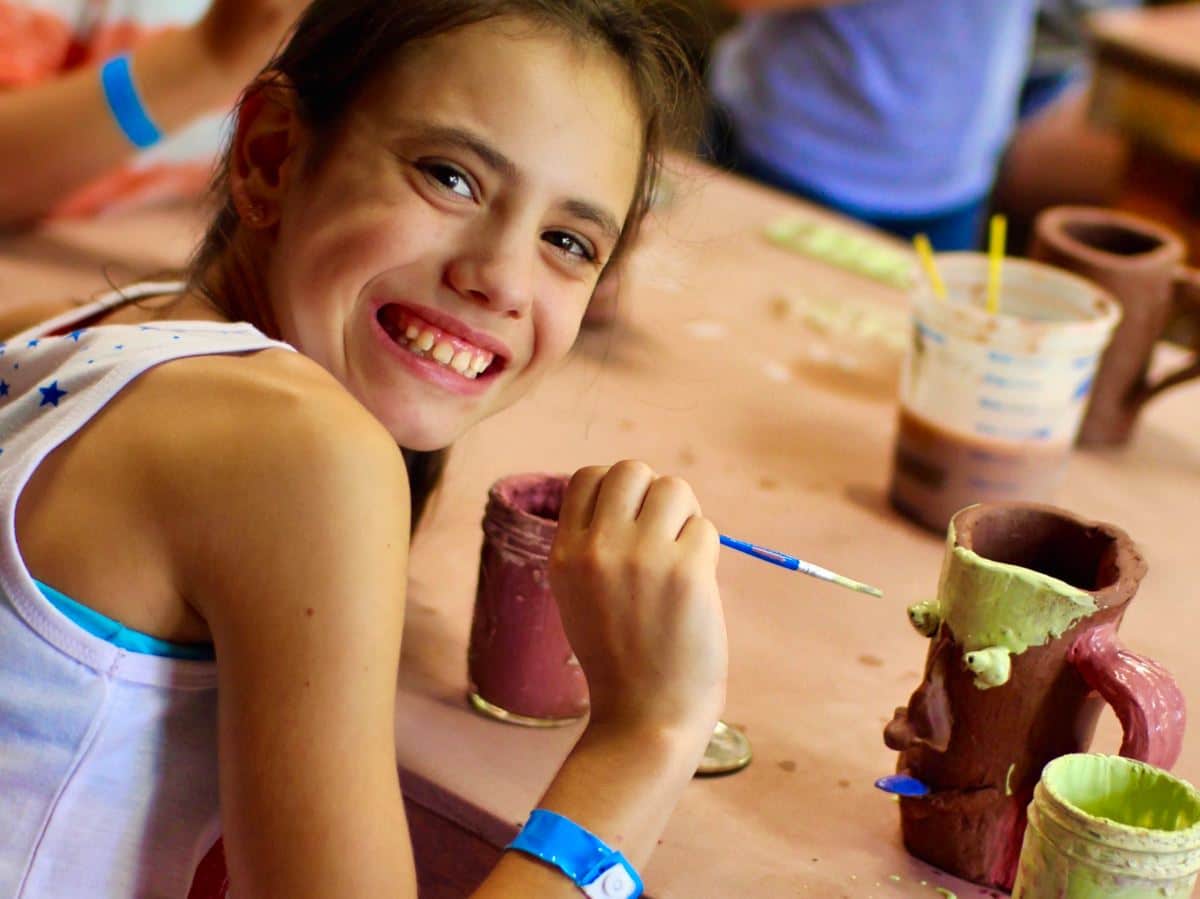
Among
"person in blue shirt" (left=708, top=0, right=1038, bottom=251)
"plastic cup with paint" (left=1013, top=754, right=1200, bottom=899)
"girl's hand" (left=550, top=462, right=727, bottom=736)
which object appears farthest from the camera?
"person in blue shirt" (left=708, top=0, right=1038, bottom=251)

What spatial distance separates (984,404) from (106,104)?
1.00 m

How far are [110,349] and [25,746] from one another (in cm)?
23

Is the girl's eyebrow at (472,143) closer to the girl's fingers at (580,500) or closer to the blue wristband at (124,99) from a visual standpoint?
the girl's fingers at (580,500)

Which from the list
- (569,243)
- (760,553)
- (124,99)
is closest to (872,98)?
(124,99)

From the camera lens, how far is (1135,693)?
2.65 feet

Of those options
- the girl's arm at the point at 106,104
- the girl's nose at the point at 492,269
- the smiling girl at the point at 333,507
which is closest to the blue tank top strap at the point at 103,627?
the smiling girl at the point at 333,507

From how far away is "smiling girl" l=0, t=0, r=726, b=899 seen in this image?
0.78 m

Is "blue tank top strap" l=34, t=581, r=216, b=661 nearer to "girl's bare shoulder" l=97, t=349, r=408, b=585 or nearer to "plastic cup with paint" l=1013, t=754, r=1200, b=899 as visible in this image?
"girl's bare shoulder" l=97, t=349, r=408, b=585

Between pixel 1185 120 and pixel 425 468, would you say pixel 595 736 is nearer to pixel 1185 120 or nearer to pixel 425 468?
pixel 425 468

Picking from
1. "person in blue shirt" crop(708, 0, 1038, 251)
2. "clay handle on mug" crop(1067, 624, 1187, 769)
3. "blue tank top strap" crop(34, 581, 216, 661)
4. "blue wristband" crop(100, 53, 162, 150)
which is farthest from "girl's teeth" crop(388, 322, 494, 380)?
"person in blue shirt" crop(708, 0, 1038, 251)

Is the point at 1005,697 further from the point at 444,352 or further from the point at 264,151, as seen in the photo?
the point at 264,151

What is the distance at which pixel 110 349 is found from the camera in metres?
0.88

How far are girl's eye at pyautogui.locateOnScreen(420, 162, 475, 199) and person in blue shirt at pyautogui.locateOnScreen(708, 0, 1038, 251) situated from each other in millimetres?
1507

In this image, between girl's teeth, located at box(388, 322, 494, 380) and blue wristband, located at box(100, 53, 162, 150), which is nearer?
girl's teeth, located at box(388, 322, 494, 380)
